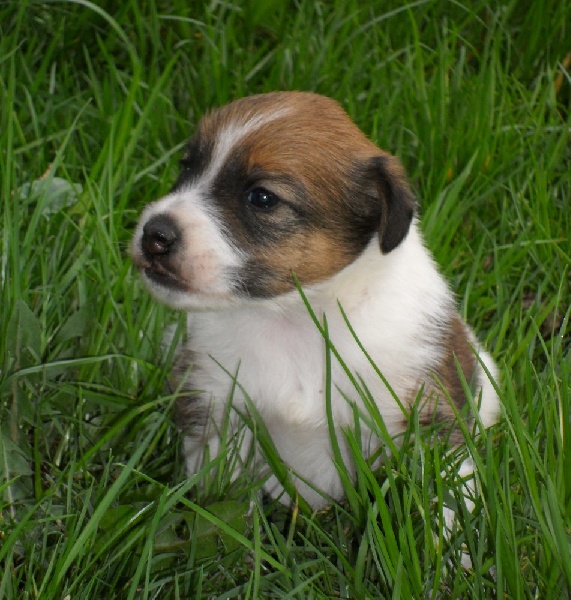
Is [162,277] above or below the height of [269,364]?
above

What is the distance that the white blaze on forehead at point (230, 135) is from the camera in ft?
11.5

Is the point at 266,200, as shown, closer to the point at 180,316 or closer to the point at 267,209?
the point at 267,209

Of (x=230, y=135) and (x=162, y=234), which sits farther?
(x=230, y=135)

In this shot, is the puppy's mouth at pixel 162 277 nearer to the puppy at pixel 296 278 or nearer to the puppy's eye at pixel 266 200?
the puppy at pixel 296 278

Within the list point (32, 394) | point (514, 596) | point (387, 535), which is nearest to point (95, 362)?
point (32, 394)

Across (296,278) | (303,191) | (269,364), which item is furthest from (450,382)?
(303,191)

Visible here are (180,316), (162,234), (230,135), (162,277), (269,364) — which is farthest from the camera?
(180,316)

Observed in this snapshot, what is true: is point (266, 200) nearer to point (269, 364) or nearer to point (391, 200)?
point (391, 200)

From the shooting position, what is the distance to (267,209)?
11.3ft

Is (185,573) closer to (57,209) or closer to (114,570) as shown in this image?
(114,570)

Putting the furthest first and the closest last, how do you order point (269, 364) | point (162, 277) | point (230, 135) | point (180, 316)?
point (180, 316), point (269, 364), point (230, 135), point (162, 277)

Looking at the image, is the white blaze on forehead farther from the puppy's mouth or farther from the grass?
the grass

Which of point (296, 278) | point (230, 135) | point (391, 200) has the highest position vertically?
point (230, 135)

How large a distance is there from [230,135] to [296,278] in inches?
22.0
